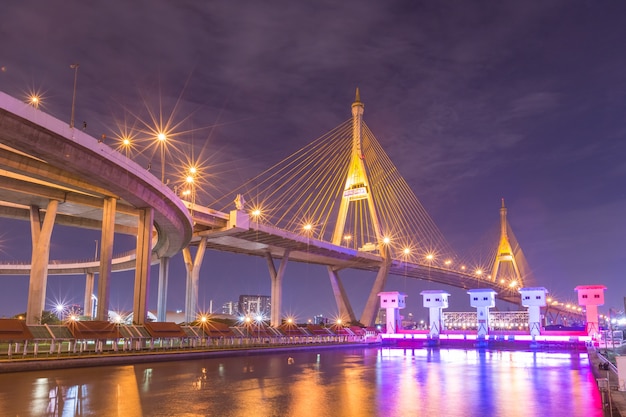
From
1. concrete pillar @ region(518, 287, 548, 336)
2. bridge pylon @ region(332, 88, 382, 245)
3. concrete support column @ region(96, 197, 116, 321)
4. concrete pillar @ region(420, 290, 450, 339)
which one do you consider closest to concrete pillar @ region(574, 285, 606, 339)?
concrete pillar @ region(518, 287, 548, 336)

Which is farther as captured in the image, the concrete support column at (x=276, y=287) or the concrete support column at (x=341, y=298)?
the concrete support column at (x=341, y=298)

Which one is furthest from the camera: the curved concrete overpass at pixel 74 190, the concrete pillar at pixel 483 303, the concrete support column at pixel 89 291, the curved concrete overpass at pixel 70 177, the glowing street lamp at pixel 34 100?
the concrete support column at pixel 89 291

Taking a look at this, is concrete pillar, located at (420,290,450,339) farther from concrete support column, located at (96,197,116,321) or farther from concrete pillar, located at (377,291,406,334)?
concrete support column, located at (96,197,116,321)

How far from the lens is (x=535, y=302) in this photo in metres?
46.8

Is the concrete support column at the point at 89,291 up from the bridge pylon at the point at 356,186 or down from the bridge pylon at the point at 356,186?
down

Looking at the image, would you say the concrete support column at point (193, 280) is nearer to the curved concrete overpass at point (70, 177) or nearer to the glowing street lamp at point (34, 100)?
the curved concrete overpass at point (70, 177)

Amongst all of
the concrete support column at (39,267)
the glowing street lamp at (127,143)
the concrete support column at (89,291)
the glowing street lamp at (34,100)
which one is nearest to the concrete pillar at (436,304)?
the glowing street lamp at (127,143)

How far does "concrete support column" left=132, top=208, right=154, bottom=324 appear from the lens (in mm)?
35094

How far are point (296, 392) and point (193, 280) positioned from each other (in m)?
39.9

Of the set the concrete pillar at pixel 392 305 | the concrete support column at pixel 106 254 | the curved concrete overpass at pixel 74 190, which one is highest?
the curved concrete overpass at pixel 74 190

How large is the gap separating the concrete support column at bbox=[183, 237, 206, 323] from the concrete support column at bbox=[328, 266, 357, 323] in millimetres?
26308

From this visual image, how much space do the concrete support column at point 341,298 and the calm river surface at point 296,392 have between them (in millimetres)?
53877

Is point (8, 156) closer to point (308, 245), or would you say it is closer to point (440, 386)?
point (440, 386)

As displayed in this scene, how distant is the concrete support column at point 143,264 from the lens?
35094 millimetres
